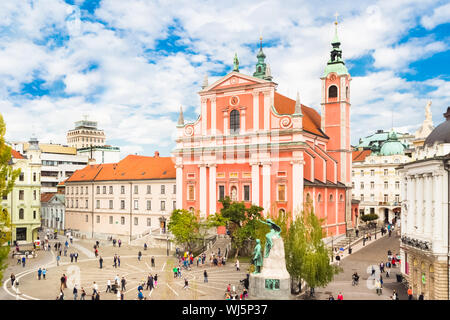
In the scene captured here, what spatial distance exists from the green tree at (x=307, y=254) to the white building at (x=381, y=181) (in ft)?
179

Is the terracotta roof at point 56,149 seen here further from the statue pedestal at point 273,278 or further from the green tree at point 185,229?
the statue pedestal at point 273,278

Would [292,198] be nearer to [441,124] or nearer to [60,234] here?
[441,124]

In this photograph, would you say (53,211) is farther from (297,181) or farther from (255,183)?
(297,181)

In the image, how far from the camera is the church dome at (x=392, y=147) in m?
84.1

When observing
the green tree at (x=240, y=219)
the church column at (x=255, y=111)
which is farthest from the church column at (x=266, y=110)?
the green tree at (x=240, y=219)

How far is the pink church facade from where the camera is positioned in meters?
52.0

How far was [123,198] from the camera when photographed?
6950 centimetres

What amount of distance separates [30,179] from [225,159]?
84.8 ft

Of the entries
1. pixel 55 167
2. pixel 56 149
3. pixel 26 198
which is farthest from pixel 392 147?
pixel 56 149

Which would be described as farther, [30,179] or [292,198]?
[30,179]

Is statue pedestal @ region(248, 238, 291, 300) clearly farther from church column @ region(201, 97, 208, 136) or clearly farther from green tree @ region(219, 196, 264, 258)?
church column @ region(201, 97, 208, 136)

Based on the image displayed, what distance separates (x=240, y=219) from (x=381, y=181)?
45.3 metres

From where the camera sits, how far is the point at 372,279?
1443 inches

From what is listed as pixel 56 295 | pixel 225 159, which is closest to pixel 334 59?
pixel 225 159
